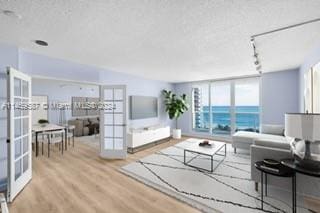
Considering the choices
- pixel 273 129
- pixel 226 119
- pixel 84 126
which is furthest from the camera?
pixel 84 126

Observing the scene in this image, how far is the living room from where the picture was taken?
1865 mm

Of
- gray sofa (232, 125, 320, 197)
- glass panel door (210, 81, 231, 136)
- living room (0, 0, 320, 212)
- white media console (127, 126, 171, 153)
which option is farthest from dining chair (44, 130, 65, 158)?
glass panel door (210, 81, 231, 136)

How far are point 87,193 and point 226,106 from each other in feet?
18.3

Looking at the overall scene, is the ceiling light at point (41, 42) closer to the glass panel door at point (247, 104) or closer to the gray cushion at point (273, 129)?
the gray cushion at point (273, 129)

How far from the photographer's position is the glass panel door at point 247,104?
5.76 metres

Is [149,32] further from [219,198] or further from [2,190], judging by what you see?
[2,190]

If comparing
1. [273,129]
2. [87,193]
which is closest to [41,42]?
[87,193]

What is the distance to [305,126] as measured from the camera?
1.82 metres

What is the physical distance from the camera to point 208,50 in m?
3.06

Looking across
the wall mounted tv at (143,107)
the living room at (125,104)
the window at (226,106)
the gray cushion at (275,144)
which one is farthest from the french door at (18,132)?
the window at (226,106)

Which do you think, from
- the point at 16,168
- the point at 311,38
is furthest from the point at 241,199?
the point at 16,168

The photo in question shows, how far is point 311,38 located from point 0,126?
5241 millimetres

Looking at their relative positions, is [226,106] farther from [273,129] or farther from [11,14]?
[11,14]

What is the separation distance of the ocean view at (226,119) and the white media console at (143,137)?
1.90 metres
